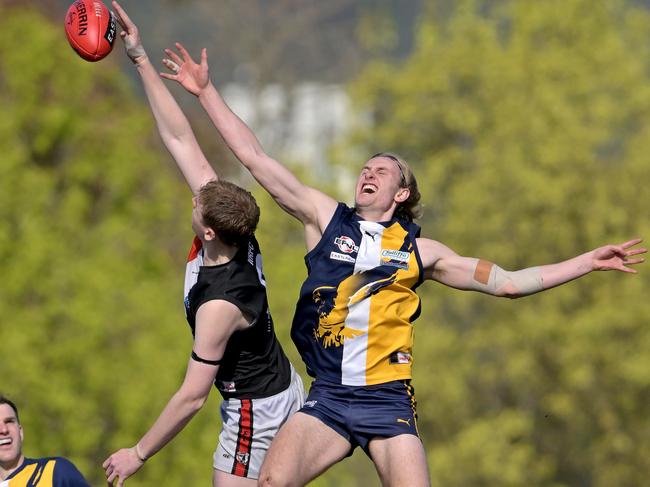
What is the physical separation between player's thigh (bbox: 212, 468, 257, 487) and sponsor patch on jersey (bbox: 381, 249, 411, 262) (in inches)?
54.4

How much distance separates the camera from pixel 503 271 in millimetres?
6621

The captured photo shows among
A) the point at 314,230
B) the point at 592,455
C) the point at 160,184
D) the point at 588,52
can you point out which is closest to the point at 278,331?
the point at 160,184

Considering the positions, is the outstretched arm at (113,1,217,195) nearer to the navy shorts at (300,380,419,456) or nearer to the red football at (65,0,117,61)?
the red football at (65,0,117,61)

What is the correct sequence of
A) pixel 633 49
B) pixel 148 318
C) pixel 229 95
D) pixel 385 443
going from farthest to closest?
pixel 229 95
pixel 633 49
pixel 148 318
pixel 385 443

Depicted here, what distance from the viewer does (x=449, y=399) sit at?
26.9 meters

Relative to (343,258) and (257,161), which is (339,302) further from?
(257,161)

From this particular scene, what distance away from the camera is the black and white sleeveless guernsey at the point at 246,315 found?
6.05m

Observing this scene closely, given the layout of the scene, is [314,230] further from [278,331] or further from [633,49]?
[633,49]

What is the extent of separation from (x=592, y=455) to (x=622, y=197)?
19.3ft

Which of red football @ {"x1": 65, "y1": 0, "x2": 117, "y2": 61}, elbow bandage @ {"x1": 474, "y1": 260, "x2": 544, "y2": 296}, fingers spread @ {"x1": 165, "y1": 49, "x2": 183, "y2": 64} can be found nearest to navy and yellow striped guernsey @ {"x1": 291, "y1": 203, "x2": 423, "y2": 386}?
elbow bandage @ {"x1": 474, "y1": 260, "x2": 544, "y2": 296}

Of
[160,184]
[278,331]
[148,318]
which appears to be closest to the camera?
[148,318]

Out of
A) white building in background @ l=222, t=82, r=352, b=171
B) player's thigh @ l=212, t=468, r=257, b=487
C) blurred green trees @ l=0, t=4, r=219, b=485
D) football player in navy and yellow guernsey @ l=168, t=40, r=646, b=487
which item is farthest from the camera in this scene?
white building in background @ l=222, t=82, r=352, b=171

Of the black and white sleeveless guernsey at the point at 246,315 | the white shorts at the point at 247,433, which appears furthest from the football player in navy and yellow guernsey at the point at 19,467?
the black and white sleeveless guernsey at the point at 246,315

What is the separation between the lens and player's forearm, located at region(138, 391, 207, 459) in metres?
5.98
